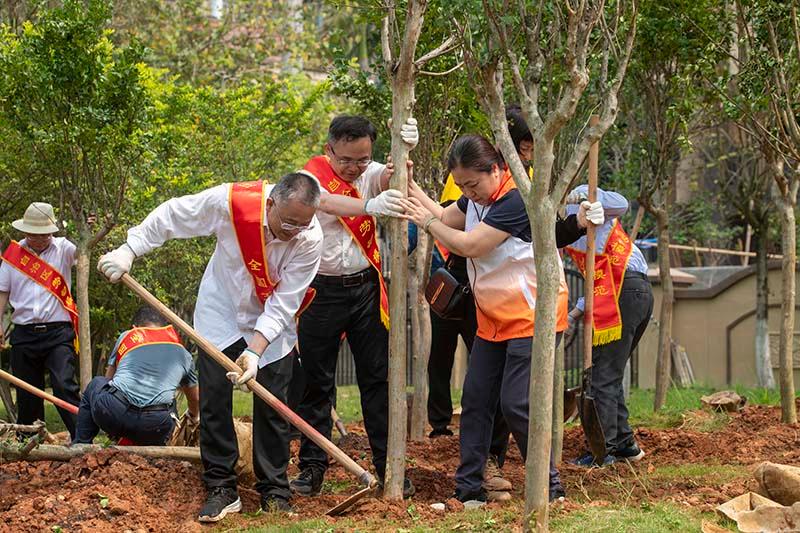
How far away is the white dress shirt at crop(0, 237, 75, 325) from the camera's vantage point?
888 centimetres

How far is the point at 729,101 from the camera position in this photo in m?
8.80

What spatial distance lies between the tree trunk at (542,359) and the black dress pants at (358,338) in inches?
65.6

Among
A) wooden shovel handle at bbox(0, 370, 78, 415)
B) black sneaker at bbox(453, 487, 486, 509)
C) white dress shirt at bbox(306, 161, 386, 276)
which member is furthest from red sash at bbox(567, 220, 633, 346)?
wooden shovel handle at bbox(0, 370, 78, 415)

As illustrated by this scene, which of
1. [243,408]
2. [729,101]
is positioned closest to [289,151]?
[243,408]

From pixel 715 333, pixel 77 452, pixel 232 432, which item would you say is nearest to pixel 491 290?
pixel 232 432

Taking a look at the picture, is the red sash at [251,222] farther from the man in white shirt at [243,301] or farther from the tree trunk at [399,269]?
the tree trunk at [399,269]

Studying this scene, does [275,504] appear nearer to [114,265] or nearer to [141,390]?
[141,390]

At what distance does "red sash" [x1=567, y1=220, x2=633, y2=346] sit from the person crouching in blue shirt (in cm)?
256

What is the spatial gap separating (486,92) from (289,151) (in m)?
8.63

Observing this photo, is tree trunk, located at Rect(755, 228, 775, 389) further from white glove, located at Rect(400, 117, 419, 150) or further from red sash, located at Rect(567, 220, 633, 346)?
white glove, located at Rect(400, 117, 419, 150)

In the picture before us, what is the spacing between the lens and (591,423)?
275 inches

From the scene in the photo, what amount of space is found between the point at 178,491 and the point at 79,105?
3343 millimetres

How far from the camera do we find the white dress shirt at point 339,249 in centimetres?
638

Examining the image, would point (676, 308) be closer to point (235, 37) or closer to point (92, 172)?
point (235, 37)
